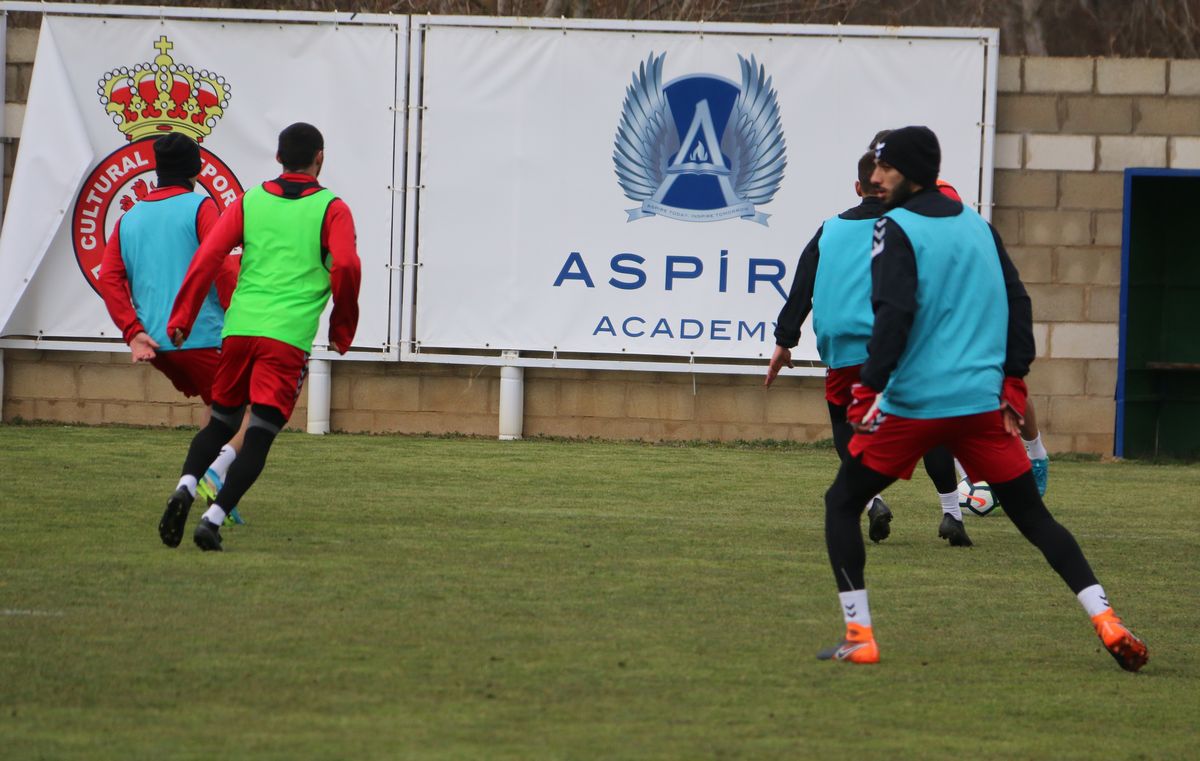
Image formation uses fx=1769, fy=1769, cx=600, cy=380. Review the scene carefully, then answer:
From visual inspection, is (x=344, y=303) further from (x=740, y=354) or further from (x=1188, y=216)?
(x=1188, y=216)

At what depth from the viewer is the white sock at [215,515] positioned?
292 inches

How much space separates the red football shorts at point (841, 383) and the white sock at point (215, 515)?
2798 mm

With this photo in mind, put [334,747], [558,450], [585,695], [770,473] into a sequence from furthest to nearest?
[558,450] → [770,473] → [585,695] → [334,747]

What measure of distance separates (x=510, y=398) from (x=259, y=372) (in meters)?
7.04

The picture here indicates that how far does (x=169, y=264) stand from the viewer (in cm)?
831

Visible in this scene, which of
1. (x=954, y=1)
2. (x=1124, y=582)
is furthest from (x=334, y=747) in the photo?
(x=954, y=1)

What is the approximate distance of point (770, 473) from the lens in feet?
40.8

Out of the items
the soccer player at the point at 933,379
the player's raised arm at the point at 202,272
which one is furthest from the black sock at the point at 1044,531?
the player's raised arm at the point at 202,272

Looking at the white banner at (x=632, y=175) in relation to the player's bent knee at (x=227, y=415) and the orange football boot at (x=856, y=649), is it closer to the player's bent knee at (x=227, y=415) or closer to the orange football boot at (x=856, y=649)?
the player's bent knee at (x=227, y=415)

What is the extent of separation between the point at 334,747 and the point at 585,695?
36.2 inches

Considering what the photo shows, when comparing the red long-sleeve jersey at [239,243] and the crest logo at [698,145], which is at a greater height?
the crest logo at [698,145]

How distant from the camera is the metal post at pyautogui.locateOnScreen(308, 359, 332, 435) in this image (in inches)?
571

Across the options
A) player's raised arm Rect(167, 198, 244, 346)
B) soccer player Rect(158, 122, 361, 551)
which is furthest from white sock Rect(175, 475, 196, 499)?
player's raised arm Rect(167, 198, 244, 346)

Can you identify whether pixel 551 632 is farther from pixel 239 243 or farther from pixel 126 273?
pixel 126 273
